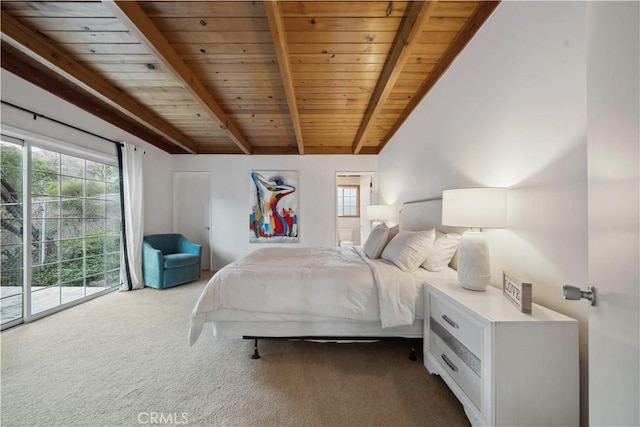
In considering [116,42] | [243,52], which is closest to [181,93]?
[116,42]

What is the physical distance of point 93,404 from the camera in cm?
134

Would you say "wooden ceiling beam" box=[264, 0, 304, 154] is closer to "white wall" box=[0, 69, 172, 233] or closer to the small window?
"white wall" box=[0, 69, 172, 233]

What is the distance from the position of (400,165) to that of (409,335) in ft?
7.72

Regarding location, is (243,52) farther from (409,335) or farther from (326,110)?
(409,335)

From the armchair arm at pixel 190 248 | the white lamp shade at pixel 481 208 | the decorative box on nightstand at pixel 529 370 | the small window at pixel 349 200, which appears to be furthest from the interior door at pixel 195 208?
the decorative box on nightstand at pixel 529 370

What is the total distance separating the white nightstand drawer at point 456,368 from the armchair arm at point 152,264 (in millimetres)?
3550

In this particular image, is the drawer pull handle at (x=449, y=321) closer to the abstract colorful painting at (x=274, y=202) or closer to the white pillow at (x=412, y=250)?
the white pillow at (x=412, y=250)

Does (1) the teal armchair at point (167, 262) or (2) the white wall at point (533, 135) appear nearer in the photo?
(2) the white wall at point (533, 135)

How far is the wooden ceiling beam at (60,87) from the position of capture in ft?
6.62

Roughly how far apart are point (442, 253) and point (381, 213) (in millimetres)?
1740

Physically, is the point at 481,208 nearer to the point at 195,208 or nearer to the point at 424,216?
the point at 424,216

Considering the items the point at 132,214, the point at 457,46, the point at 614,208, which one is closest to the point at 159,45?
the point at 457,46

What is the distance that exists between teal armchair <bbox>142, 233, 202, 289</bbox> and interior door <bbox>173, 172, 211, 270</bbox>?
2.05ft

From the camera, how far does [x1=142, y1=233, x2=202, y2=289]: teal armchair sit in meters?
3.29
